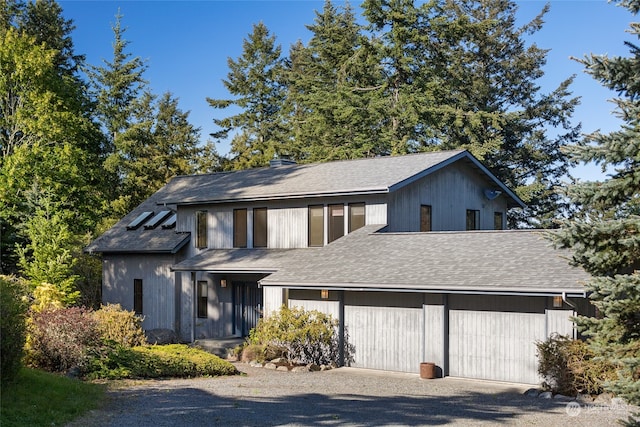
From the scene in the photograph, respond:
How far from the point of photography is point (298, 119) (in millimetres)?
56438

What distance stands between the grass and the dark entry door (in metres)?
12.1

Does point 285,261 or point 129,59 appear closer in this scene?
point 285,261

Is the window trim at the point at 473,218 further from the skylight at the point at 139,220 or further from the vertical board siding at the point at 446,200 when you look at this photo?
the skylight at the point at 139,220

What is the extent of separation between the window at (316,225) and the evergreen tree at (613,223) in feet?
55.0

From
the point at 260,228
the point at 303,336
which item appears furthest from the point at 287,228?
the point at 303,336

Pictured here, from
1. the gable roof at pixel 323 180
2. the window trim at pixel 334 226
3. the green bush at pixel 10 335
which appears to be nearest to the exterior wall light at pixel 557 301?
the gable roof at pixel 323 180

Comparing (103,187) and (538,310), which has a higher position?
(103,187)

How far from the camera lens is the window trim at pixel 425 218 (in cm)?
2730

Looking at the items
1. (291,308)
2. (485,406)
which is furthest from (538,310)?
(291,308)

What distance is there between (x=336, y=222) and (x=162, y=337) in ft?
25.7

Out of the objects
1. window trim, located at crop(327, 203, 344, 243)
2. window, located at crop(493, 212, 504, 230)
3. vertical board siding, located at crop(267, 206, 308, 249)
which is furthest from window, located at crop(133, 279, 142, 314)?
window, located at crop(493, 212, 504, 230)

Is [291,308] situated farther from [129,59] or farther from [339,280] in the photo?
[129,59]

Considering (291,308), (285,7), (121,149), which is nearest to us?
(291,308)

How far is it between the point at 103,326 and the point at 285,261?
676 centimetres
